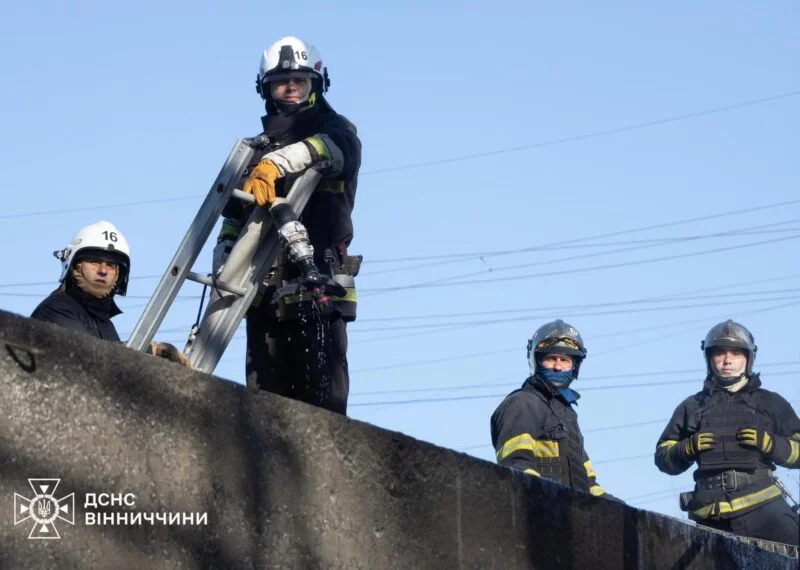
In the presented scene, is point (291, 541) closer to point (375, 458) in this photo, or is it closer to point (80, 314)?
point (375, 458)

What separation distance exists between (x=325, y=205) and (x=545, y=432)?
5.39ft

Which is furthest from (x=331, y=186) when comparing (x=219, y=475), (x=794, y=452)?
(x=794, y=452)

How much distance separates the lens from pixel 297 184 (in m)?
7.61

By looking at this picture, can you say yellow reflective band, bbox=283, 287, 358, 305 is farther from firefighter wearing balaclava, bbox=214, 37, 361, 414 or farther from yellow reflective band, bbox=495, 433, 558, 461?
yellow reflective band, bbox=495, 433, 558, 461

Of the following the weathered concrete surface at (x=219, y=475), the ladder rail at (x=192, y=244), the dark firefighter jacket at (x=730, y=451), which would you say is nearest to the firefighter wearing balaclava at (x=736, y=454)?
the dark firefighter jacket at (x=730, y=451)

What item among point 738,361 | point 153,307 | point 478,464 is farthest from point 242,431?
point 738,361

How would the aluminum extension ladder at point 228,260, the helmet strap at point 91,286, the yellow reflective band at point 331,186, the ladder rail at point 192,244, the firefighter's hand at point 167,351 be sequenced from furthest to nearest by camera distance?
the yellow reflective band at point 331,186 < the aluminum extension ladder at point 228,260 < the ladder rail at point 192,244 < the helmet strap at point 91,286 < the firefighter's hand at point 167,351

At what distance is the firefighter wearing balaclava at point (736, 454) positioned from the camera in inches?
383

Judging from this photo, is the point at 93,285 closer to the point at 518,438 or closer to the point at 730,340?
the point at 518,438

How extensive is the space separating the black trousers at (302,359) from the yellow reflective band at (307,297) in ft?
0.35

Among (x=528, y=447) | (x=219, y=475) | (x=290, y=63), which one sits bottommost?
(x=219, y=475)

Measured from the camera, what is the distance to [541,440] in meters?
8.38

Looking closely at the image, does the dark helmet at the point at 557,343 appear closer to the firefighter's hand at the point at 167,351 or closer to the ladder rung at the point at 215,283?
the ladder rung at the point at 215,283

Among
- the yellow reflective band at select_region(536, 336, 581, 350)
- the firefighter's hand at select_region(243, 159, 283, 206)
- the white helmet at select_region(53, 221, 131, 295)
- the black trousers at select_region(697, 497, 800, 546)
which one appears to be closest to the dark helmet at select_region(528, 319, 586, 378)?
the yellow reflective band at select_region(536, 336, 581, 350)
